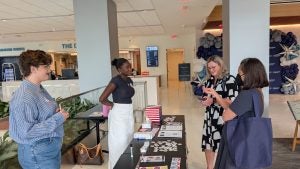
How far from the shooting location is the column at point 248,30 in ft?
13.6

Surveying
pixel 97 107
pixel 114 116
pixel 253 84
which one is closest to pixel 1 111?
pixel 97 107

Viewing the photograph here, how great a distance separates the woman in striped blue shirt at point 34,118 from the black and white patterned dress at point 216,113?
1612 millimetres

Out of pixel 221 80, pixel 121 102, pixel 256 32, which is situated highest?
pixel 256 32

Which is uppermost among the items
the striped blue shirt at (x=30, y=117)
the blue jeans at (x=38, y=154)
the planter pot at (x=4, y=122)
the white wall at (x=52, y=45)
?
the white wall at (x=52, y=45)

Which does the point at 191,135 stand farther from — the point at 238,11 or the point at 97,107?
the point at 238,11

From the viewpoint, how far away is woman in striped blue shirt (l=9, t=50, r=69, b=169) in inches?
66.4

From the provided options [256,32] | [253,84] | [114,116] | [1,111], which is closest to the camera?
[253,84]

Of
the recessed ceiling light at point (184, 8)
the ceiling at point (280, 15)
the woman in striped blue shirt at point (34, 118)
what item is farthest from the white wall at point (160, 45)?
the woman in striped blue shirt at point (34, 118)

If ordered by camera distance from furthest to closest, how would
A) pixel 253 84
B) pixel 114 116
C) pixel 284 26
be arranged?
pixel 284 26 → pixel 114 116 → pixel 253 84

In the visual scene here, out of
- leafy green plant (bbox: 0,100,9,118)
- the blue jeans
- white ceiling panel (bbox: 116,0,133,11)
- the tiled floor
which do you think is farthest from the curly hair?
white ceiling panel (bbox: 116,0,133,11)

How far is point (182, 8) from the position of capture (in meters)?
7.27

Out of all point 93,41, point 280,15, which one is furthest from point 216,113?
point 280,15

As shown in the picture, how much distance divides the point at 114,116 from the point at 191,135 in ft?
8.36

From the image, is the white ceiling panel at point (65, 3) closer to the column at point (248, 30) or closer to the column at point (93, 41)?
the column at point (93, 41)
